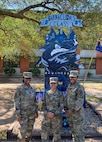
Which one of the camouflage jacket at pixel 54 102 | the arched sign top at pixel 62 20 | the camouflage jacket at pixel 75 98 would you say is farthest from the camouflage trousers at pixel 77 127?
the arched sign top at pixel 62 20

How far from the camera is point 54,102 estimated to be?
17.9 ft

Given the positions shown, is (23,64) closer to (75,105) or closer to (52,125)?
(52,125)

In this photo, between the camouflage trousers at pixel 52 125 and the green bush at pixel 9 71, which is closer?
the camouflage trousers at pixel 52 125

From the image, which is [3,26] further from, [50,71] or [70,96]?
[70,96]

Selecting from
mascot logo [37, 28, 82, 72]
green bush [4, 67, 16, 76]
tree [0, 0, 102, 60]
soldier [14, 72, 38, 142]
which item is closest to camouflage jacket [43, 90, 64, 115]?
soldier [14, 72, 38, 142]

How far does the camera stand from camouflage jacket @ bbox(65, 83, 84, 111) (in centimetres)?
543

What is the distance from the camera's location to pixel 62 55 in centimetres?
725

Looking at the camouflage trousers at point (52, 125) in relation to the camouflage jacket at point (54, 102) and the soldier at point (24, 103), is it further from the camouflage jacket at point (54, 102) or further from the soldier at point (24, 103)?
the soldier at point (24, 103)

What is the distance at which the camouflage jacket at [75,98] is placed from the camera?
17.8 ft

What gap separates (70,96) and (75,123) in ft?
1.83

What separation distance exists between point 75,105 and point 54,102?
1.39 ft

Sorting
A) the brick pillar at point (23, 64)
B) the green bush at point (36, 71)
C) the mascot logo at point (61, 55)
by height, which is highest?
the mascot logo at point (61, 55)

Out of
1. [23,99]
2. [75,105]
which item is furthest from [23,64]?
[75,105]

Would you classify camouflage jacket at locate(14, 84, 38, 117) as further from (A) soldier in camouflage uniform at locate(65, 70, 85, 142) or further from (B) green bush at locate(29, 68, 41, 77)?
(B) green bush at locate(29, 68, 41, 77)
